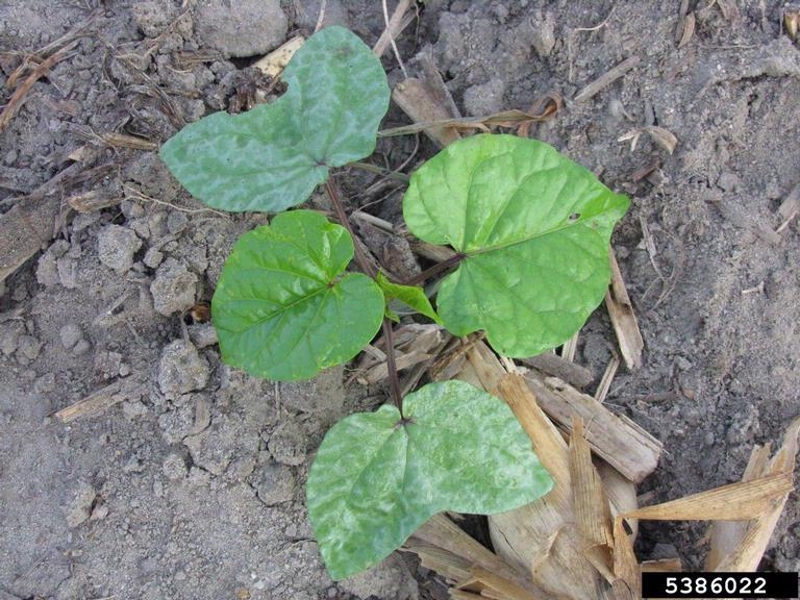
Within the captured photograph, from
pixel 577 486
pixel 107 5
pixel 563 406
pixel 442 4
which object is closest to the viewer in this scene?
pixel 577 486

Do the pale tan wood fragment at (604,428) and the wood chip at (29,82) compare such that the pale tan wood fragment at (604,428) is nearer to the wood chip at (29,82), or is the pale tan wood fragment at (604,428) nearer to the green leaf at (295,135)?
the green leaf at (295,135)

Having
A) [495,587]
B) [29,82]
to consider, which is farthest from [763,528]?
[29,82]

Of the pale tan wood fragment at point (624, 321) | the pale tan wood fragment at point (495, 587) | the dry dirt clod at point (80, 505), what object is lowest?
the pale tan wood fragment at point (495, 587)

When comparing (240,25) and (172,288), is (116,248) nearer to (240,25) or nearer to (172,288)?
(172,288)

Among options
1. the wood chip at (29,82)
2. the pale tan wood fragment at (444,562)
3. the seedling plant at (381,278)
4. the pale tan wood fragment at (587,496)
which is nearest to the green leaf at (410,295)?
the seedling plant at (381,278)

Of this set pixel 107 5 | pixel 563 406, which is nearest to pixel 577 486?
pixel 563 406

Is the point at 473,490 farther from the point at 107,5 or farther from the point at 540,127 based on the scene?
the point at 107,5
